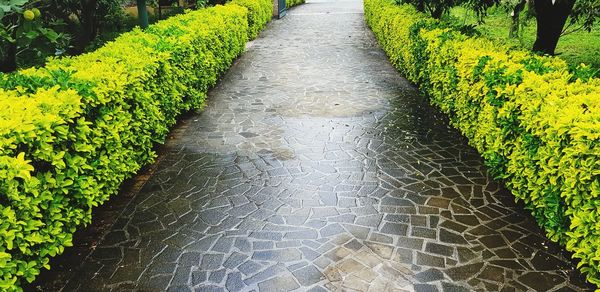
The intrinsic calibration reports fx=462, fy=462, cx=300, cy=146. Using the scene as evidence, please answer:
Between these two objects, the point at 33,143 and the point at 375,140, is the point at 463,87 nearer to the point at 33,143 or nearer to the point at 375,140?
the point at 375,140

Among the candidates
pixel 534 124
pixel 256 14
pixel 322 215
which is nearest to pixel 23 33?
pixel 322 215

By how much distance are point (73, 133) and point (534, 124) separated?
15.2 ft

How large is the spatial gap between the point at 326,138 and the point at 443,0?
5735 mm

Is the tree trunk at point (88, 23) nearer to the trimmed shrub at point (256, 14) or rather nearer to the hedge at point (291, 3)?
the trimmed shrub at point (256, 14)

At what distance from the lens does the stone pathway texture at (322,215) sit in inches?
165

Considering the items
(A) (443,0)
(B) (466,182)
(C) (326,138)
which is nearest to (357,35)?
(A) (443,0)

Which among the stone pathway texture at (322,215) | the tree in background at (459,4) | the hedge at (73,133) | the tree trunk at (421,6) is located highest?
the tree in background at (459,4)

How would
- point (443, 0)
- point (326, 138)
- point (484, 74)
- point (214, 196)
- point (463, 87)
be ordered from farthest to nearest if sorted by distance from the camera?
point (443, 0)
point (326, 138)
point (463, 87)
point (484, 74)
point (214, 196)

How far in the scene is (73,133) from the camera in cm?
454

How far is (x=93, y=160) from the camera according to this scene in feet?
16.0

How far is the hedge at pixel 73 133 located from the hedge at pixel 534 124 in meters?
4.48

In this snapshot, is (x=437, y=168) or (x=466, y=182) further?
(x=437, y=168)

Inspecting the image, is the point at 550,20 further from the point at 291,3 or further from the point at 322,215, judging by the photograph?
the point at 291,3

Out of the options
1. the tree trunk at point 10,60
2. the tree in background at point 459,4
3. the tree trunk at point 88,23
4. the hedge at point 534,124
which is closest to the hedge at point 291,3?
the tree in background at point 459,4
